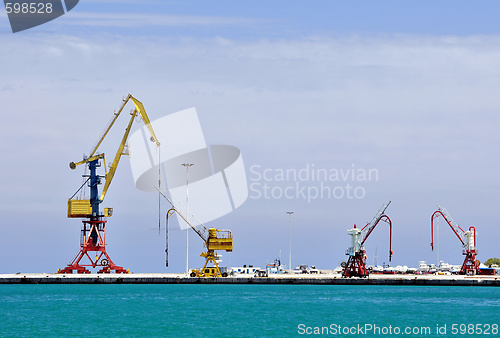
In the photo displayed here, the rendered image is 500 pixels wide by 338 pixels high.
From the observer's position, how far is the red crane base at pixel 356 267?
152m

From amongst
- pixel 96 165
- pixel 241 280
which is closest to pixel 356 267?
pixel 241 280

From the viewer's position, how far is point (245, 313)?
89.5m

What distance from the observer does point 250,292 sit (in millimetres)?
126562

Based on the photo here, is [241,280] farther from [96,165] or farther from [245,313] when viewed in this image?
[245,313]

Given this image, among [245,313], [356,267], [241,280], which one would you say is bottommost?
[245,313]

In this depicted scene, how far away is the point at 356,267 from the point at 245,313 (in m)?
68.8

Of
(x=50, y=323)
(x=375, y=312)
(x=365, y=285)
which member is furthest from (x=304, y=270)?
(x=50, y=323)

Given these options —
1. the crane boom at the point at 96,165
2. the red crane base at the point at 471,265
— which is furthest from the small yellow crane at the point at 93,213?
the red crane base at the point at 471,265

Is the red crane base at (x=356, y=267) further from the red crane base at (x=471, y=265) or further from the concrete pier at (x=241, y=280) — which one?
the red crane base at (x=471, y=265)

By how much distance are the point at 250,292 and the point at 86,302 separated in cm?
2800

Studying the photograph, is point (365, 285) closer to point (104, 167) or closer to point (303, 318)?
point (104, 167)

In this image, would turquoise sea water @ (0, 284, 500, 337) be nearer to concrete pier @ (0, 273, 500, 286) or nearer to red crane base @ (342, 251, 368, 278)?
concrete pier @ (0, 273, 500, 286)

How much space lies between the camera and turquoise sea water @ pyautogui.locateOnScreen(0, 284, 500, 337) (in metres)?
74.8

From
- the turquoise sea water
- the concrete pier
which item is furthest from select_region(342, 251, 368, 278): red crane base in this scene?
the turquoise sea water
